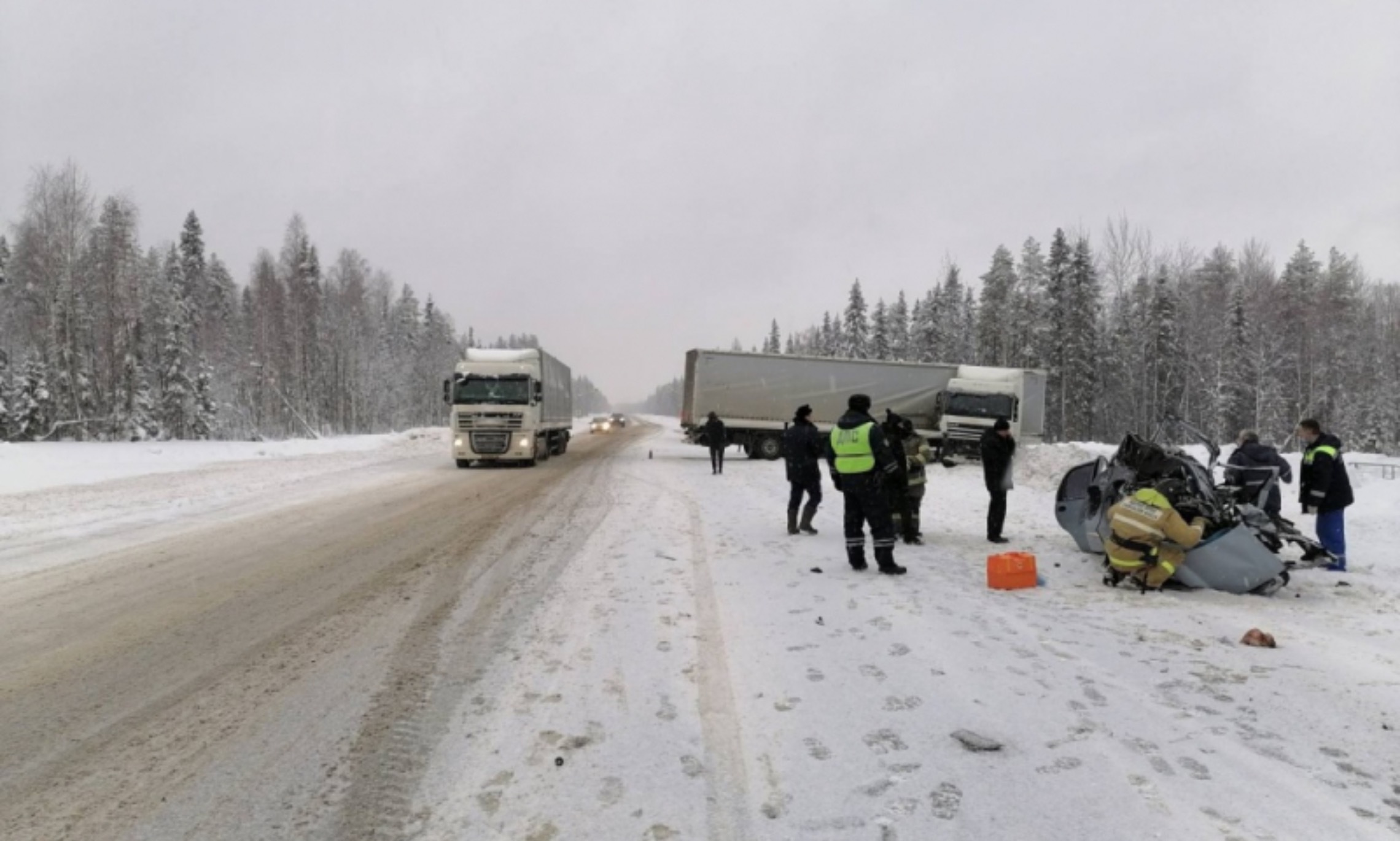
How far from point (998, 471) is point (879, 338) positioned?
5587cm

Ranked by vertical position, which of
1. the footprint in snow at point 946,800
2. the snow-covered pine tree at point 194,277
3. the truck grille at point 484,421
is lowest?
the footprint in snow at point 946,800

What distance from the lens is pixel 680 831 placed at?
2.56 metres

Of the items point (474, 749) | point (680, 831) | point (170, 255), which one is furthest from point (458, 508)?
point (170, 255)

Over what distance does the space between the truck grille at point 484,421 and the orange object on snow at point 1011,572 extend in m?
15.4

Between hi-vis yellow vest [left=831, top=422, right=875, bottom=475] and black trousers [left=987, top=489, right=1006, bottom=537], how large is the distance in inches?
110

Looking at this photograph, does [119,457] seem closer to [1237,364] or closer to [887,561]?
[887,561]

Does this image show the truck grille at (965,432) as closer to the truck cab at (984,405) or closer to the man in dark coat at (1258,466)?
the truck cab at (984,405)

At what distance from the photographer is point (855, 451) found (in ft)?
22.6

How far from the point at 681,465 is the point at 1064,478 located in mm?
14272

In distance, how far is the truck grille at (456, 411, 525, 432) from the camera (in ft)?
63.5

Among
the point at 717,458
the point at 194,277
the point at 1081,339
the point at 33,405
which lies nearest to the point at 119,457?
the point at 717,458

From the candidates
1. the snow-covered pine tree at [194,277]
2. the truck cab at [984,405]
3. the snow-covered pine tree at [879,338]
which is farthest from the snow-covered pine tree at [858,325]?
the snow-covered pine tree at [194,277]

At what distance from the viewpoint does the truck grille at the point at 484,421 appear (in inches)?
762

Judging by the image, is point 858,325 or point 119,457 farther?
point 858,325
